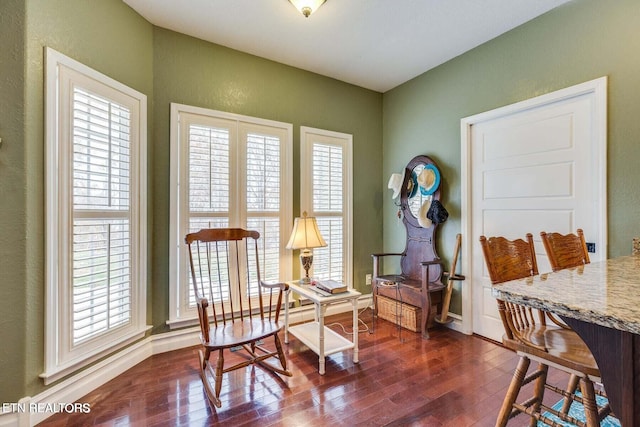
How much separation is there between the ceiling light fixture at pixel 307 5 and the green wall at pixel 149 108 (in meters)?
0.96

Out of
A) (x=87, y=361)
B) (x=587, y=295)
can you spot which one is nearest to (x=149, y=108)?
(x=87, y=361)

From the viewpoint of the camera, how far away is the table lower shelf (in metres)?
2.40

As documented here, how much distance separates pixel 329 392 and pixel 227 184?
2010 millimetres

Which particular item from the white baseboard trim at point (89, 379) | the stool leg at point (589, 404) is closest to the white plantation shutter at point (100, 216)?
the white baseboard trim at point (89, 379)

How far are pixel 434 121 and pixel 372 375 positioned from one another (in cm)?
272

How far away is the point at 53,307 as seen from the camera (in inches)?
73.2

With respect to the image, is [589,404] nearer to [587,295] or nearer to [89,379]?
[587,295]

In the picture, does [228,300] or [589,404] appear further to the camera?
[228,300]

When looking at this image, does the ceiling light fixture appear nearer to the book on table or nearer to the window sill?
the book on table

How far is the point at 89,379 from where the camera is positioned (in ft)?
6.77

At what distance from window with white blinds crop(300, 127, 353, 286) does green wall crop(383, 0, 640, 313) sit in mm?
679

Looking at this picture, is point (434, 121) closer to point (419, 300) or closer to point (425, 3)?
point (425, 3)

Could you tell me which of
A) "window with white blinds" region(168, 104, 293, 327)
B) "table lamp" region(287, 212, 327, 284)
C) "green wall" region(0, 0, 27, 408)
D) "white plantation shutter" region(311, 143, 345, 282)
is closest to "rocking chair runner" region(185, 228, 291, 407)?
"window with white blinds" region(168, 104, 293, 327)
